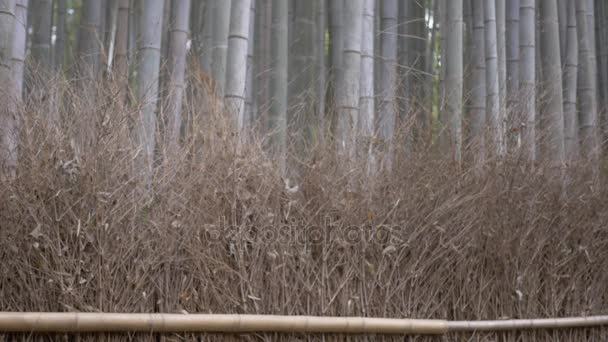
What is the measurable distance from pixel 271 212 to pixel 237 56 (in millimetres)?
1169

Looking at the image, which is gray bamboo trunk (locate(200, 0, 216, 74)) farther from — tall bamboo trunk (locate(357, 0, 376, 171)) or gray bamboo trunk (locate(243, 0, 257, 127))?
tall bamboo trunk (locate(357, 0, 376, 171))

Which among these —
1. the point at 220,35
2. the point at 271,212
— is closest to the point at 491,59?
the point at 220,35

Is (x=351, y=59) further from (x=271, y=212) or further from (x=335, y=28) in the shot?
(x=335, y=28)

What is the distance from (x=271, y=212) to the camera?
3.61 metres

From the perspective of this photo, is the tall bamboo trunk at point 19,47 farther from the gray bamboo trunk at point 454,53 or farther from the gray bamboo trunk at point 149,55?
the gray bamboo trunk at point 454,53

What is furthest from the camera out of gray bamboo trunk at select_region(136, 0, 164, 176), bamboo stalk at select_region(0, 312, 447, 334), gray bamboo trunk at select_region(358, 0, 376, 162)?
gray bamboo trunk at select_region(358, 0, 376, 162)

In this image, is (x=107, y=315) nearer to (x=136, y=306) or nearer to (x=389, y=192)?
(x=136, y=306)

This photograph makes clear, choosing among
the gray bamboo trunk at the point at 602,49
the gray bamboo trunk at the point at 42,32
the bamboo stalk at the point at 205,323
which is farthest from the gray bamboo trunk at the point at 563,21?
the gray bamboo trunk at the point at 42,32

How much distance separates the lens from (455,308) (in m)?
4.12

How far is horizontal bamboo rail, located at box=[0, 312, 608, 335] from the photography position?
3.04 meters

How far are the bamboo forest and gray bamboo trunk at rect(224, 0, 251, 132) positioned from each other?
0.04 ft

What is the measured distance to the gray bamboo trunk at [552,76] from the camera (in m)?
5.50

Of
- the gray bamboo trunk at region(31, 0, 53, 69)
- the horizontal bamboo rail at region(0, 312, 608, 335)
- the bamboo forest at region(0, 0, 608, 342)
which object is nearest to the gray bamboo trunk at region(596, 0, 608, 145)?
the bamboo forest at region(0, 0, 608, 342)

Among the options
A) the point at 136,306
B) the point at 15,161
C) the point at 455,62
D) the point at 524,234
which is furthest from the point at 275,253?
the point at 455,62
